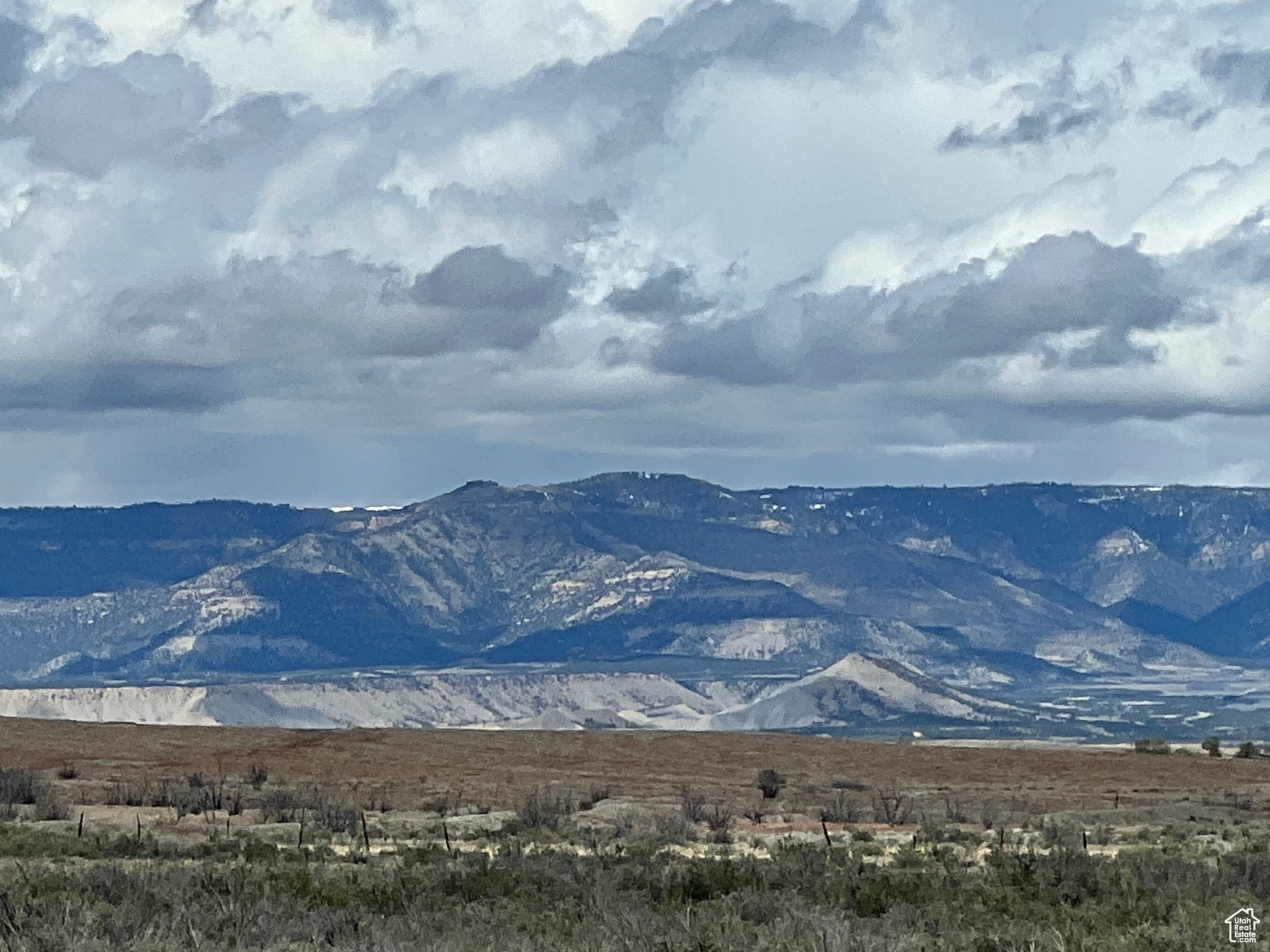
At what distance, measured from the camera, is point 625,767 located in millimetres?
65562

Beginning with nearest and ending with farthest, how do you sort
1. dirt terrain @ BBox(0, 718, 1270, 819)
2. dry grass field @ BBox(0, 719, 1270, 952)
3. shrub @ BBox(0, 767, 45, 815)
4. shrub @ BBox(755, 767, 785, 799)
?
dry grass field @ BBox(0, 719, 1270, 952) < shrub @ BBox(0, 767, 45, 815) < dirt terrain @ BBox(0, 718, 1270, 819) < shrub @ BBox(755, 767, 785, 799)

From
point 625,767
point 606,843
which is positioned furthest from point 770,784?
point 606,843

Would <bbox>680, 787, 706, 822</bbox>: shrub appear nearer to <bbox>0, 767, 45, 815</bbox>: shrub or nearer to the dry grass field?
the dry grass field

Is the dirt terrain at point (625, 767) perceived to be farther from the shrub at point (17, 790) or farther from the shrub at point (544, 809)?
the shrub at point (17, 790)

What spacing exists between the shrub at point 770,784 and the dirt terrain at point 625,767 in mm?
370

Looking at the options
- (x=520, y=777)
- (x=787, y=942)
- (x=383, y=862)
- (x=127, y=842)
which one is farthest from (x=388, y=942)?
(x=520, y=777)

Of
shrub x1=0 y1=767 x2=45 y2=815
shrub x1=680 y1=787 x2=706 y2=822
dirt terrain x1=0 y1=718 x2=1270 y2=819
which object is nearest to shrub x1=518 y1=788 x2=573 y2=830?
dirt terrain x1=0 y1=718 x2=1270 y2=819

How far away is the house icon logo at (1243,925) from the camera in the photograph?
21000 mm

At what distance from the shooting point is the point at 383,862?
33.8 m

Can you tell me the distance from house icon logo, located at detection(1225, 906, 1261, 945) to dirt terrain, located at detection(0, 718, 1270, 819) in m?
25.5

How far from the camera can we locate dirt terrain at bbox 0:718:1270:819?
5431 centimetres

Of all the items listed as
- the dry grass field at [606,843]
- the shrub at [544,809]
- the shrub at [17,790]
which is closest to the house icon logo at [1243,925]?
the dry grass field at [606,843]

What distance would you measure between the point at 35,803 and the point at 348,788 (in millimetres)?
9342

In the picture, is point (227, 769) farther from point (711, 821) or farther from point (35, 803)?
point (711, 821)
